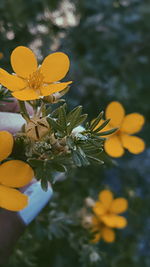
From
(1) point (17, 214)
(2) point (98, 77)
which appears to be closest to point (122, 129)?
(1) point (17, 214)

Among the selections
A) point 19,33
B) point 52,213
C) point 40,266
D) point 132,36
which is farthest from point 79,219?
point 132,36

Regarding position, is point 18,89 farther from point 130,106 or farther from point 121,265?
point 130,106

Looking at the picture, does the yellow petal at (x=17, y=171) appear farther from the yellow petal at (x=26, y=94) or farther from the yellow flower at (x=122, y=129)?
the yellow flower at (x=122, y=129)

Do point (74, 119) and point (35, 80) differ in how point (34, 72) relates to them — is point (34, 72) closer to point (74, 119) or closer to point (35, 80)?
point (35, 80)

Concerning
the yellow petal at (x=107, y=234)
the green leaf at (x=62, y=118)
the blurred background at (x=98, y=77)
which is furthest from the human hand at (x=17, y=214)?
the yellow petal at (x=107, y=234)

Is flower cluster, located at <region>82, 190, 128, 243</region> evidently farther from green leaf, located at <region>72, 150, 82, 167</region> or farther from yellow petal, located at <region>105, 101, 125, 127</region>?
green leaf, located at <region>72, 150, 82, 167</region>

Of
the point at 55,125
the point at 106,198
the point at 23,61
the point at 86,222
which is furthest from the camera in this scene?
the point at 106,198

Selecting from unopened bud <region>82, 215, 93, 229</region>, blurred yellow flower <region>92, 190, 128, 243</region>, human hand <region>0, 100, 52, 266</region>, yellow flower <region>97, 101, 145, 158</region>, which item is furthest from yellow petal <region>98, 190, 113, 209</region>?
human hand <region>0, 100, 52, 266</region>
